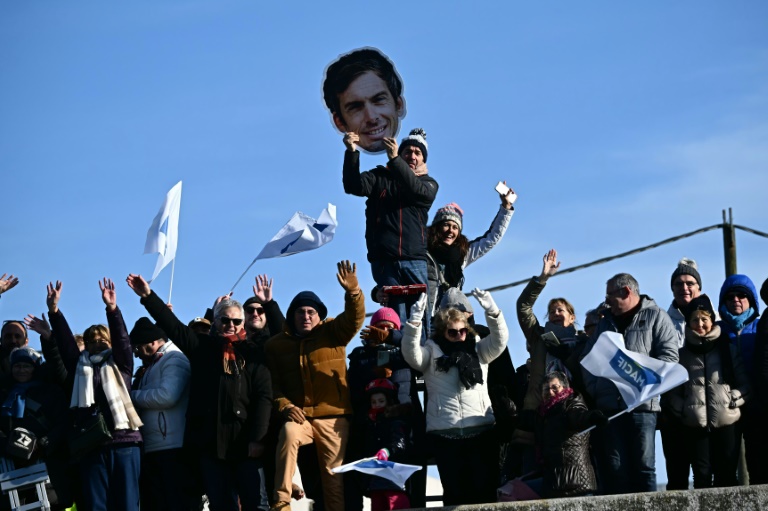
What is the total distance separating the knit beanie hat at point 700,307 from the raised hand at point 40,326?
509 cm

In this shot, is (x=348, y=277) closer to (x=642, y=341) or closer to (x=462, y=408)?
(x=462, y=408)

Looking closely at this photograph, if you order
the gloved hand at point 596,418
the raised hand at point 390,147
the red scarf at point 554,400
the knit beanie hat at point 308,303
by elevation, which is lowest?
the gloved hand at point 596,418

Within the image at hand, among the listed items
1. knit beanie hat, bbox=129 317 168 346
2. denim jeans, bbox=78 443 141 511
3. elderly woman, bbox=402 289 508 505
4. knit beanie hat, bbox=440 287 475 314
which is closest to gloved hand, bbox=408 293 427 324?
elderly woman, bbox=402 289 508 505

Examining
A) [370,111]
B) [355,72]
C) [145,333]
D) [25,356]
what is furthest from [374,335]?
[355,72]

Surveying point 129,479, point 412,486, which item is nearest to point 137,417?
point 129,479

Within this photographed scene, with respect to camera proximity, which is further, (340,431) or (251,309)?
(251,309)

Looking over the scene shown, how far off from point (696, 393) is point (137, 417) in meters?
4.23

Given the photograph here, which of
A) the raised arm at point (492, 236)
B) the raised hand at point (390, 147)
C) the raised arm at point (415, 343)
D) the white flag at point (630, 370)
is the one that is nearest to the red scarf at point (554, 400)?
the white flag at point (630, 370)

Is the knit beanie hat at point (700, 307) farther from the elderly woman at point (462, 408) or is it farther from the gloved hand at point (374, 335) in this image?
the gloved hand at point (374, 335)

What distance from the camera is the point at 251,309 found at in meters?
11.8

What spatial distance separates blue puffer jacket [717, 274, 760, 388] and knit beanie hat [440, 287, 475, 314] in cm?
196

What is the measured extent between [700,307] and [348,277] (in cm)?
267

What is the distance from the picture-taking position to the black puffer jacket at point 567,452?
404 inches

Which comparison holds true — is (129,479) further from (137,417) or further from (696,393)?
(696,393)
